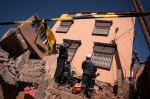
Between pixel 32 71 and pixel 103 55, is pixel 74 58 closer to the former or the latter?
pixel 103 55

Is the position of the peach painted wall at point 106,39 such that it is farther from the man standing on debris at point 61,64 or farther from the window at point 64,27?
the man standing on debris at point 61,64

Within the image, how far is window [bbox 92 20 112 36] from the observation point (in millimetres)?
8325

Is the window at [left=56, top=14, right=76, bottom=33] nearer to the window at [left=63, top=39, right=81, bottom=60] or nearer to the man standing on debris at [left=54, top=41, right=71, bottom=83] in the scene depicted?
the window at [left=63, top=39, right=81, bottom=60]

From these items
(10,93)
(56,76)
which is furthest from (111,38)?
(10,93)

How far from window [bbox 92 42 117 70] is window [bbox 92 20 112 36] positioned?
1382 mm

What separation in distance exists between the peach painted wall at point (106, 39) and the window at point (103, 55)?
309 mm

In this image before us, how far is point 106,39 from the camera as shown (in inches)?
308

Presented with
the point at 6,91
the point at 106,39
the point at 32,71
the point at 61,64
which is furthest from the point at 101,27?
the point at 6,91

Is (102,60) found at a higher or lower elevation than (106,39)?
lower

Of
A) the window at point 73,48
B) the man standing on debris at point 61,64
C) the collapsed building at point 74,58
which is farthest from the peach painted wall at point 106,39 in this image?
the man standing on debris at point 61,64

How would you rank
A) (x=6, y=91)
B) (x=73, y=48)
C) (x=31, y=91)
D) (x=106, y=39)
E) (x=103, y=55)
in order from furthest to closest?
(x=73, y=48), (x=106, y=39), (x=103, y=55), (x=6, y=91), (x=31, y=91)

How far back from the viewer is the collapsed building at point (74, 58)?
4027 millimetres

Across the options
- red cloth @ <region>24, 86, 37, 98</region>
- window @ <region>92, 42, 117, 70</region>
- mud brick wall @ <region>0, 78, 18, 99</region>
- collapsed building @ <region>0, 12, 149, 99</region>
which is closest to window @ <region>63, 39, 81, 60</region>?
collapsed building @ <region>0, 12, 149, 99</region>

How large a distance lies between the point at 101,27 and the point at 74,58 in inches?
158
